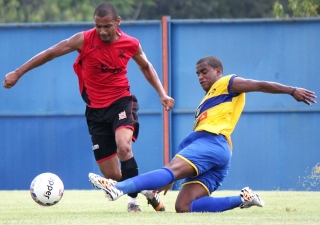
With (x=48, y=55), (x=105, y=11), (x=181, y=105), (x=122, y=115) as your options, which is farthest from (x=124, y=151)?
(x=181, y=105)

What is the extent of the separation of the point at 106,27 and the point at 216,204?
208 centimetres

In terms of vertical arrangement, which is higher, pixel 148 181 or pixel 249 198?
pixel 148 181

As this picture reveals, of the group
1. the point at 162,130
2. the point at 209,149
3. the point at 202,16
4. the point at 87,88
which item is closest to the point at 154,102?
the point at 162,130

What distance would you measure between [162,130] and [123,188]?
22.8 feet

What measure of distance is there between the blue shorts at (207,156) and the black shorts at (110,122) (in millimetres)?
650

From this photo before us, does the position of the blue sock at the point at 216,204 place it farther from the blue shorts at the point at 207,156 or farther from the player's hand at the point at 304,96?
the player's hand at the point at 304,96

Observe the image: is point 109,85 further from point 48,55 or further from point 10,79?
point 10,79

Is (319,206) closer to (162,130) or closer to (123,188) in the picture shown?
(123,188)

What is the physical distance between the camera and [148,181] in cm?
747

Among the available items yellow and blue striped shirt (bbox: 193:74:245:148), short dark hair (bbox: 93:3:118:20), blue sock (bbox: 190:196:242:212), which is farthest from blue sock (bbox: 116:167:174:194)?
short dark hair (bbox: 93:3:118:20)

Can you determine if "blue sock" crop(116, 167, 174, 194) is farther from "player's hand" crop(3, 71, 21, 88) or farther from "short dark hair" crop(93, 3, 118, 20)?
"short dark hair" crop(93, 3, 118, 20)

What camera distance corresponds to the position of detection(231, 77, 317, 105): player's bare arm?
7.40 meters

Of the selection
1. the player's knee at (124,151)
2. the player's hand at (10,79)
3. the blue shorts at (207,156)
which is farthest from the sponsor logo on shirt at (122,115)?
the player's hand at (10,79)

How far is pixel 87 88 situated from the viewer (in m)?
8.71
